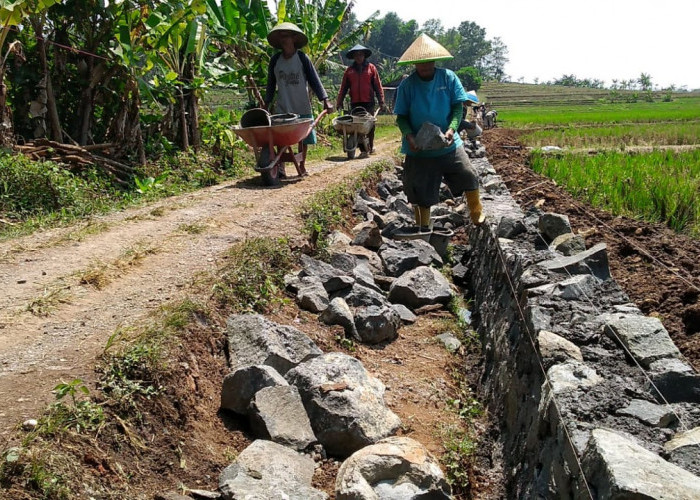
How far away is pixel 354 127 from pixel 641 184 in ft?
14.5

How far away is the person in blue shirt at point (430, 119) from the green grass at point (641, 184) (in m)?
2.04

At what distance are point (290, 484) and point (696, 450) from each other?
1.46 meters

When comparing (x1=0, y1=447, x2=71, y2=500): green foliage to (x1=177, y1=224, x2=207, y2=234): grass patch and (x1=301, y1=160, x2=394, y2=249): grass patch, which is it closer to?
(x1=177, y1=224, x2=207, y2=234): grass patch

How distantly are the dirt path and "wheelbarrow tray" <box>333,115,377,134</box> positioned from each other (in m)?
3.60

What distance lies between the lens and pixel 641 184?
7004 mm

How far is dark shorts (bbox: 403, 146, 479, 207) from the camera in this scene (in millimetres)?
5422

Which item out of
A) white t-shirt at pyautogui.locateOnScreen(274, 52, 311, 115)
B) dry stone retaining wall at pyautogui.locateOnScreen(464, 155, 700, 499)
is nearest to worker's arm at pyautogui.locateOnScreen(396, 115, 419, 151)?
dry stone retaining wall at pyautogui.locateOnScreen(464, 155, 700, 499)

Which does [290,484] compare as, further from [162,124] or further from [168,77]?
[162,124]

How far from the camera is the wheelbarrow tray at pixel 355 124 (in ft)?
31.9

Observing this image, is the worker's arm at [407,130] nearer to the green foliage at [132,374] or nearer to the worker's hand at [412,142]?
the worker's hand at [412,142]

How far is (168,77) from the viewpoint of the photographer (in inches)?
279

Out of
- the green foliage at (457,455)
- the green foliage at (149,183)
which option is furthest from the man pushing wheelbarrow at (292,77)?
the green foliage at (457,455)

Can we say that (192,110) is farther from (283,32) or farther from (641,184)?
(641,184)

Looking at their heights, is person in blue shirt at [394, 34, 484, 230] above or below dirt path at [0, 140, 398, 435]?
above
